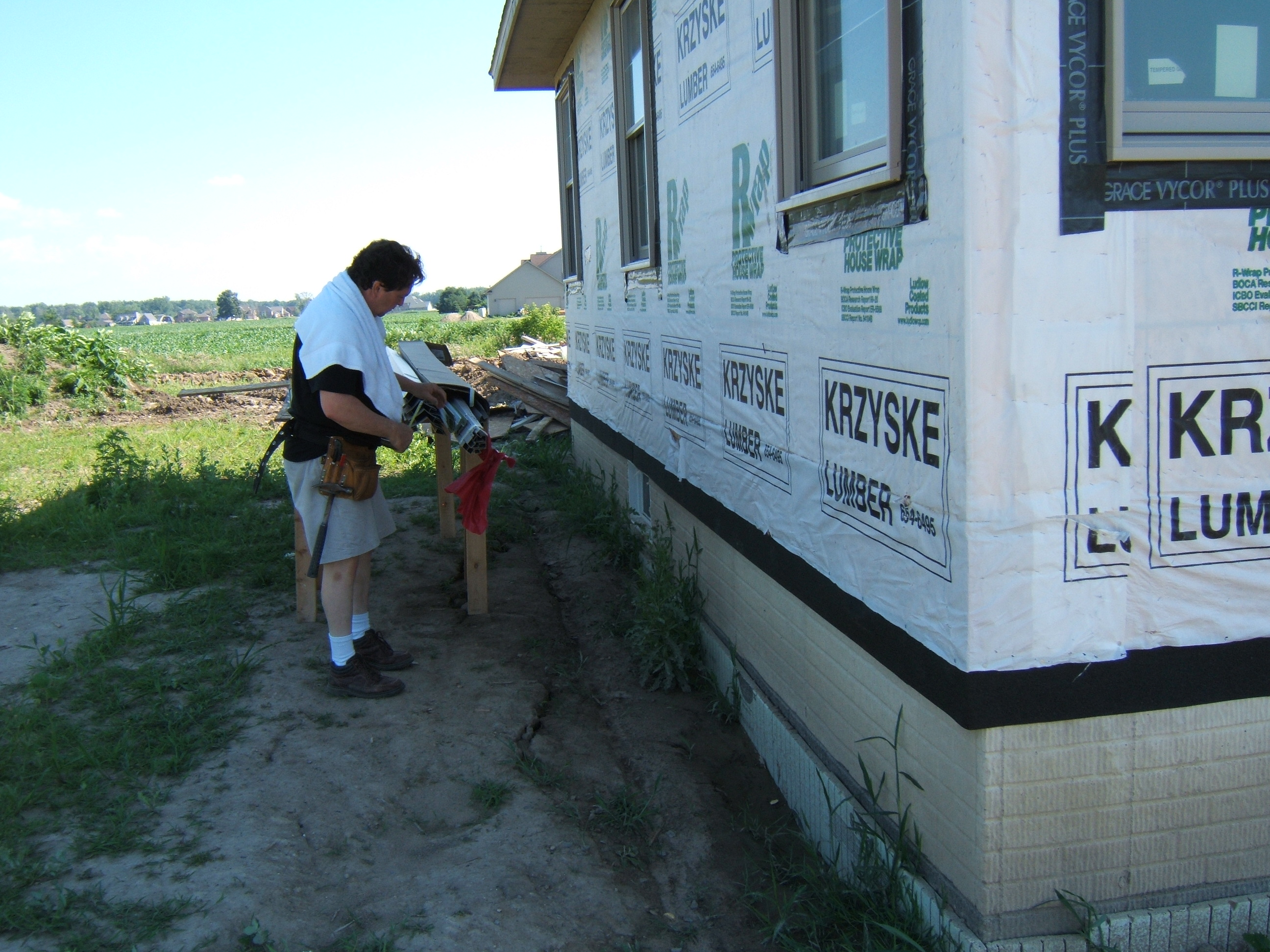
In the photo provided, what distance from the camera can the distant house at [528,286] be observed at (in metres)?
77.3

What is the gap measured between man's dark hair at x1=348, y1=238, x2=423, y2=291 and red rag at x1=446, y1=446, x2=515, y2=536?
3.81ft

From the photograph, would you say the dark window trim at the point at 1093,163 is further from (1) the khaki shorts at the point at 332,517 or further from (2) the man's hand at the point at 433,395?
(2) the man's hand at the point at 433,395

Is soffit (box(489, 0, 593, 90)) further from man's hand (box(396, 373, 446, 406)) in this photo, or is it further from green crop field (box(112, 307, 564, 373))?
green crop field (box(112, 307, 564, 373))

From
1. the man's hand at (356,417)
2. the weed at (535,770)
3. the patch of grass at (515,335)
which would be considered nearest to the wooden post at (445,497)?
the man's hand at (356,417)

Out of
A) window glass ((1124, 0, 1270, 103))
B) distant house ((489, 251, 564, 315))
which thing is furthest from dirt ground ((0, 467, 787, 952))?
distant house ((489, 251, 564, 315))

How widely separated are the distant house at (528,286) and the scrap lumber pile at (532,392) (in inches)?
2436

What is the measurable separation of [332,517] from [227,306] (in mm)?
131102

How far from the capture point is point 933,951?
2.62 metres

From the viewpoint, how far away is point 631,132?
22.3ft

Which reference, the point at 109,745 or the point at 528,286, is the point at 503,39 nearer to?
the point at 109,745

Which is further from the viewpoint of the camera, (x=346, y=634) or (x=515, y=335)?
(x=515, y=335)

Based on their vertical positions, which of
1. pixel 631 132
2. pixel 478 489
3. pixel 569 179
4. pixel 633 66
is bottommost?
pixel 478 489

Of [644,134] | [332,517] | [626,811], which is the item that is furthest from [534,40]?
[626,811]

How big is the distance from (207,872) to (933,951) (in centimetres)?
238
